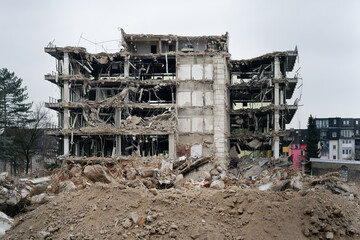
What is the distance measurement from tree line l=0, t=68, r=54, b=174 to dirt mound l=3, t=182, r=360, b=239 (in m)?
32.3

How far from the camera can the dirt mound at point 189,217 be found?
7.43 metres

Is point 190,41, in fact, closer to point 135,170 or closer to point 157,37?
point 157,37

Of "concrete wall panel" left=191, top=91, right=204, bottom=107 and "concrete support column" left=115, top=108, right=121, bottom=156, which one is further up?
"concrete wall panel" left=191, top=91, right=204, bottom=107

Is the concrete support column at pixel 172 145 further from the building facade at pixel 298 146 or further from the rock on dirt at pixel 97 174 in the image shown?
the building facade at pixel 298 146

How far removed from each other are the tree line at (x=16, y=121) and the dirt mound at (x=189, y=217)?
32279 millimetres

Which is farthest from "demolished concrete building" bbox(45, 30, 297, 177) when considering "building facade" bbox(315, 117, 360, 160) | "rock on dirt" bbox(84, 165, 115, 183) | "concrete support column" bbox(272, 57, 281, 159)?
"building facade" bbox(315, 117, 360, 160)

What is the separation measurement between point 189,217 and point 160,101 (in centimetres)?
2517

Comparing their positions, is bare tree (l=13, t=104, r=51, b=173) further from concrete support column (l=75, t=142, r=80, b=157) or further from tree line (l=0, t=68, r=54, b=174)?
concrete support column (l=75, t=142, r=80, b=157)

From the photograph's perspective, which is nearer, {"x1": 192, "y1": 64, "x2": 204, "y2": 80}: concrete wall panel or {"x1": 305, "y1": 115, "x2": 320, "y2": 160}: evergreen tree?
{"x1": 192, "y1": 64, "x2": 204, "y2": 80}: concrete wall panel

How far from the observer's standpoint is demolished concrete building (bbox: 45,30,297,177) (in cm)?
2998

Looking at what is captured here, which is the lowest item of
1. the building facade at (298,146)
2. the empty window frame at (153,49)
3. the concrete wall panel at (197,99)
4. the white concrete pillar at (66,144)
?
the building facade at (298,146)

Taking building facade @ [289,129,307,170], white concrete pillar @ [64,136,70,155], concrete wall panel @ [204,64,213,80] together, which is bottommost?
building facade @ [289,129,307,170]

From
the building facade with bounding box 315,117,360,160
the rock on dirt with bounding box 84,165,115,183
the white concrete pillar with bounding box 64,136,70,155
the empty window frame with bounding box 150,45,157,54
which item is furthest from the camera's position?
the building facade with bounding box 315,117,360,160

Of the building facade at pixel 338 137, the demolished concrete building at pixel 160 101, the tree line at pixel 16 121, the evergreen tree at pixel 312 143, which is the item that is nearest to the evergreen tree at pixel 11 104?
the tree line at pixel 16 121
